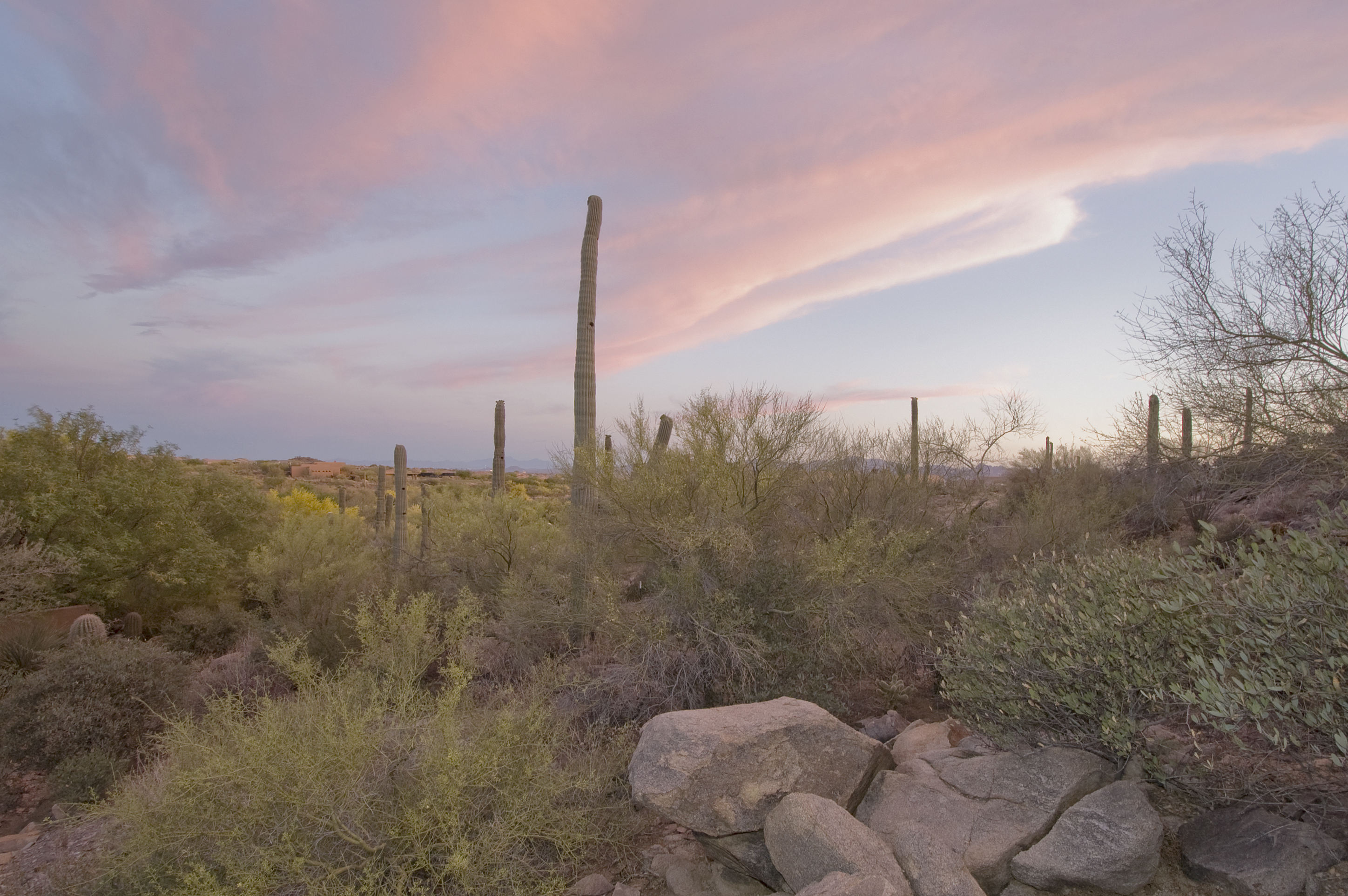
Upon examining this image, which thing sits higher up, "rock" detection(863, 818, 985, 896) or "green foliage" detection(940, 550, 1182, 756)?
"green foliage" detection(940, 550, 1182, 756)

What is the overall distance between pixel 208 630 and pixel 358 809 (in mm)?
9817

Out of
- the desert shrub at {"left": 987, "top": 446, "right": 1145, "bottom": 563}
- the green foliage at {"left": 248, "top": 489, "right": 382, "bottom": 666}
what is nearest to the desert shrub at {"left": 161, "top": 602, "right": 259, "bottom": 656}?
the green foliage at {"left": 248, "top": 489, "right": 382, "bottom": 666}

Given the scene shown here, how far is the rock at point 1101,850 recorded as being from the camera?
361 cm

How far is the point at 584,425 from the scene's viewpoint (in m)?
9.05

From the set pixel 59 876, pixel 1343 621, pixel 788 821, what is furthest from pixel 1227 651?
pixel 59 876

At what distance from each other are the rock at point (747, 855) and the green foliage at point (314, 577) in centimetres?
669

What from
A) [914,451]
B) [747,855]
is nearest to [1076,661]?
[747,855]

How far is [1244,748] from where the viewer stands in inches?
155

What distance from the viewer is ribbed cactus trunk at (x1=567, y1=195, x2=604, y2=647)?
7738 mm

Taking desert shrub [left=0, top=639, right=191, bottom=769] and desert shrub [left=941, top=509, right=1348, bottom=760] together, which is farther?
desert shrub [left=0, top=639, right=191, bottom=769]

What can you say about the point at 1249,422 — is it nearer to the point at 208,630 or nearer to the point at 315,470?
the point at 208,630

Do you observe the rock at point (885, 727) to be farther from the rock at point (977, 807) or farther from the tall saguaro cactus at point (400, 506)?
the tall saguaro cactus at point (400, 506)

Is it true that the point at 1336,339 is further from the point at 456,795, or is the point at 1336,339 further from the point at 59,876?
the point at 59,876

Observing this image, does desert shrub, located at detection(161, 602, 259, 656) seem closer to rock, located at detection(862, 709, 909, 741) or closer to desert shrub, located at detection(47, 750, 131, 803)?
desert shrub, located at detection(47, 750, 131, 803)
